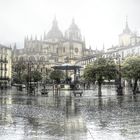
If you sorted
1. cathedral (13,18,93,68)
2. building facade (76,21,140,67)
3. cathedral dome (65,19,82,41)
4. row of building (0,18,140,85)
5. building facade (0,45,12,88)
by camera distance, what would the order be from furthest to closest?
1. cathedral dome (65,19,82,41)
2. cathedral (13,18,93,68)
3. row of building (0,18,140,85)
4. building facade (76,21,140,67)
5. building facade (0,45,12,88)

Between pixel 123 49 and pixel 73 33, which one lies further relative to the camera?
pixel 73 33

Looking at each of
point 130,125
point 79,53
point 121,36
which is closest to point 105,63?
point 130,125

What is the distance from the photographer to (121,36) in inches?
6550

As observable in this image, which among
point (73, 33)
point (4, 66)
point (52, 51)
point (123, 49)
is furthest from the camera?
point (73, 33)

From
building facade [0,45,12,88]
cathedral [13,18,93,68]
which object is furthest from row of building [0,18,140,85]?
building facade [0,45,12,88]

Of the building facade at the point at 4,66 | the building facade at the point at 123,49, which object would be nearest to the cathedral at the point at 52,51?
the building facade at the point at 123,49

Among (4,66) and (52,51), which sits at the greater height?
(52,51)

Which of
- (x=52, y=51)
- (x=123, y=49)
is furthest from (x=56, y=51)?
(x=123, y=49)

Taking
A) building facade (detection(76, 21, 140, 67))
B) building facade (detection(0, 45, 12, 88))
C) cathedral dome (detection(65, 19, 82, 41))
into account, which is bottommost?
building facade (detection(0, 45, 12, 88))

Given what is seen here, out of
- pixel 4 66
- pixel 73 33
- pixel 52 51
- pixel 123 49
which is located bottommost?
pixel 4 66

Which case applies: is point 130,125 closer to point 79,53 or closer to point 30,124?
point 30,124

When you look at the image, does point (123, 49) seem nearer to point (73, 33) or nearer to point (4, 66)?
point (4, 66)

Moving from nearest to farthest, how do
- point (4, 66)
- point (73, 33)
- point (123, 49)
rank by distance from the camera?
point (4, 66) < point (123, 49) < point (73, 33)

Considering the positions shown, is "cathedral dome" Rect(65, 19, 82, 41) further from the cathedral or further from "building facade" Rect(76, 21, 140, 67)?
"building facade" Rect(76, 21, 140, 67)
